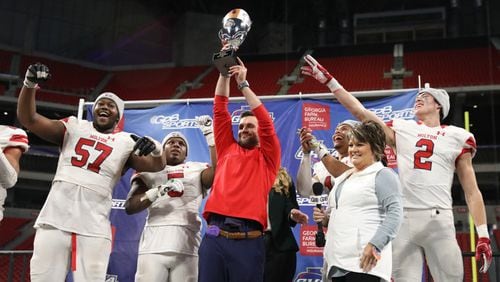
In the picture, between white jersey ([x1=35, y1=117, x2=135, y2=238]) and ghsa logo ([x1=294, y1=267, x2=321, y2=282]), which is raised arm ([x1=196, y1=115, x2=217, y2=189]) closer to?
white jersey ([x1=35, y1=117, x2=135, y2=238])

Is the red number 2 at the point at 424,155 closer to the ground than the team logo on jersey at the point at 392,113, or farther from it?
→ closer to the ground

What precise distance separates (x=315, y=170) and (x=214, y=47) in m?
14.4

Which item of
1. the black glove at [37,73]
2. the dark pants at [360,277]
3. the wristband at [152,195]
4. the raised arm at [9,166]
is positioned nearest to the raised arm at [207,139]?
the wristband at [152,195]

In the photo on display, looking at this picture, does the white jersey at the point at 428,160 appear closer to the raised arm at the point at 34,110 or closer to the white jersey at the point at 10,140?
the raised arm at the point at 34,110

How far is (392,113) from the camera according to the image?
5176 millimetres

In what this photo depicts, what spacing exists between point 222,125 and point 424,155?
4.77ft

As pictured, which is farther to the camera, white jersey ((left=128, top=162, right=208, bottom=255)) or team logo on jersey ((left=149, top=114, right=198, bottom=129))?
team logo on jersey ((left=149, top=114, right=198, bottom=129))

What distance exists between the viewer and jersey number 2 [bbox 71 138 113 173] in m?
3.58

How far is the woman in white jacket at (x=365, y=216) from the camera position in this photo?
96.0 inches

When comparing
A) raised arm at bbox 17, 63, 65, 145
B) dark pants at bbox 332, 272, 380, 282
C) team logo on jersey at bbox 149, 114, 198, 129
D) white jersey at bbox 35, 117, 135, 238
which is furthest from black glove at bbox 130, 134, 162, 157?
team logo on jersey at bbox 149, 114, 198, 129

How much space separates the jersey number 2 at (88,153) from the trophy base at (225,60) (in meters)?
1.01

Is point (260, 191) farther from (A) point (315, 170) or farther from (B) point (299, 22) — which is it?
(B) point (299, 22)

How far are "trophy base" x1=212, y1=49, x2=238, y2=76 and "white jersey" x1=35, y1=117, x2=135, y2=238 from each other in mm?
924

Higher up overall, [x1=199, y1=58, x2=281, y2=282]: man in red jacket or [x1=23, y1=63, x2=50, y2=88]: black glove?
[x1=23, y1=63, x2=50, y2=88]: black glove
